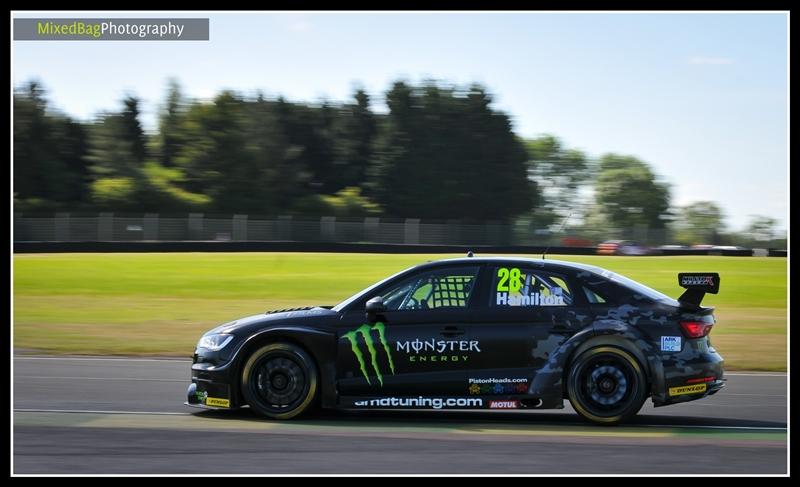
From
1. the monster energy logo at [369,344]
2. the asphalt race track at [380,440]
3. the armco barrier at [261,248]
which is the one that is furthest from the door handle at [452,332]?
the armco barrier at [261,248]

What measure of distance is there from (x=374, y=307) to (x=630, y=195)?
64.3 m

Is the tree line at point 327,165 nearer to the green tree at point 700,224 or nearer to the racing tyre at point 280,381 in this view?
the green tree at point 700,224

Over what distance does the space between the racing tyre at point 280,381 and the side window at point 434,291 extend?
897 millimetres

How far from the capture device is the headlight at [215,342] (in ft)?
29.7

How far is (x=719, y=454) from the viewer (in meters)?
7.57

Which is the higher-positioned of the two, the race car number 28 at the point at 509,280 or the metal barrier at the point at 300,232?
the metal barrier at the point at 300,232

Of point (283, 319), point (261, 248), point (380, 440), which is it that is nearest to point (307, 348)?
point (283, 319)

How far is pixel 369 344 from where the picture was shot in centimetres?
886

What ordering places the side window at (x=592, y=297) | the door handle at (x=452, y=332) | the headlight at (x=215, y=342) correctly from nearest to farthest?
the door handle at (x=452, y=332) → the side window at (x=592, y=297) → the headlight at (x=215, y=342)

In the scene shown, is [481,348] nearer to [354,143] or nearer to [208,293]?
[208,293]

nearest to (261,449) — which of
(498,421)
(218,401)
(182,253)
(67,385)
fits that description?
(218,401)

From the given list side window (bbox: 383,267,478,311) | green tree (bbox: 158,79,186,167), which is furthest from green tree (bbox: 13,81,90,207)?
side window (bbox: 383,267,478,311)

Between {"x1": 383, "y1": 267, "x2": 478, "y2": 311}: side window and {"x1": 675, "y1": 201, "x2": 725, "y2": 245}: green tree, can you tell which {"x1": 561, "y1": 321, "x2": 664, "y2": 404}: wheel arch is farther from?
{"x1": 675, "y1": 201, "x2": 725, "y2": 245}: green tree

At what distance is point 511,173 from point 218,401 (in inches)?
2267
